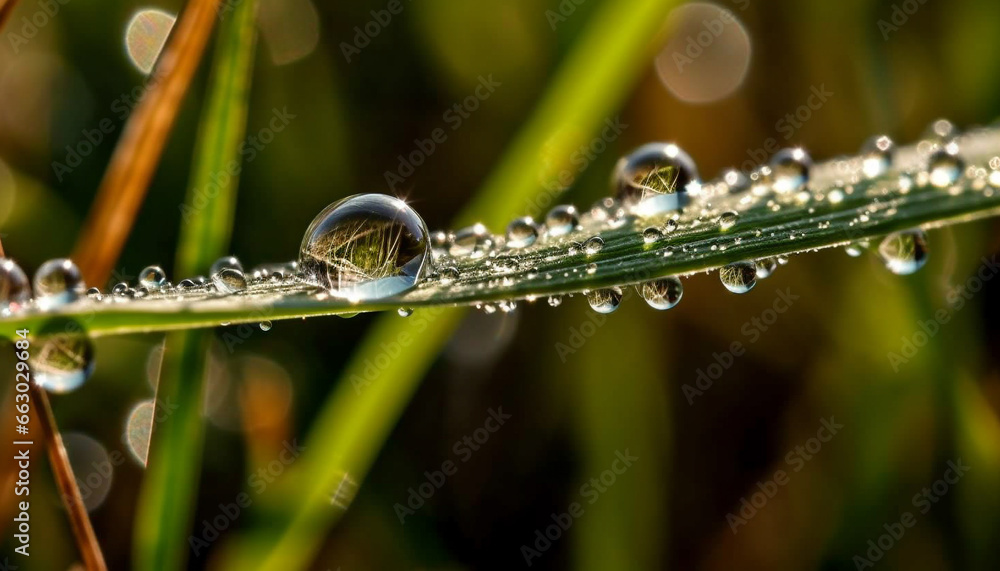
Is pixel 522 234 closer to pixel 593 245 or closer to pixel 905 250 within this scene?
pixel 593 245

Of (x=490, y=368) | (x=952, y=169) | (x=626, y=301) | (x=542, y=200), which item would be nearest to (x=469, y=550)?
(x=490, y=368)

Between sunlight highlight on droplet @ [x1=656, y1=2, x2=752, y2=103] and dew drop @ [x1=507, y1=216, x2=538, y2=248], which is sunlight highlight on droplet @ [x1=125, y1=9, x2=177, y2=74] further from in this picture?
dew drop @ [x1=507, y1=216, x2=538, y2=248]

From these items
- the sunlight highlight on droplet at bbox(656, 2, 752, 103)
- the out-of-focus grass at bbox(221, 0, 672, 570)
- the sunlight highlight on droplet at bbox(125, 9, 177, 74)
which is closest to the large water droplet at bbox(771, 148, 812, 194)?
the out-of-focus grass at bbox(221, 0, 672, 570)

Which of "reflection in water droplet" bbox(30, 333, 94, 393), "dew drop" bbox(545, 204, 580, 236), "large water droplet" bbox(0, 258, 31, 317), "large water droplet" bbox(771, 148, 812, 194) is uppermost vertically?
"large water droplet" bbox(771, 148, 812, 194)

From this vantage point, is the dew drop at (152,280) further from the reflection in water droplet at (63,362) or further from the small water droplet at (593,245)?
the small water droplet at (593,245)

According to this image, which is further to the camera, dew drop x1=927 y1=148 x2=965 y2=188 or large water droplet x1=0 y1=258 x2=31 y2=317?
dew drop x1=927 y1=148 x2=965 y2=188

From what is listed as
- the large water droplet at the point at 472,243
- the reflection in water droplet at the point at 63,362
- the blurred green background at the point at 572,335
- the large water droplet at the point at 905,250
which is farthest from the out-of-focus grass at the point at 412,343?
the large water droplet at the point at 905,250
